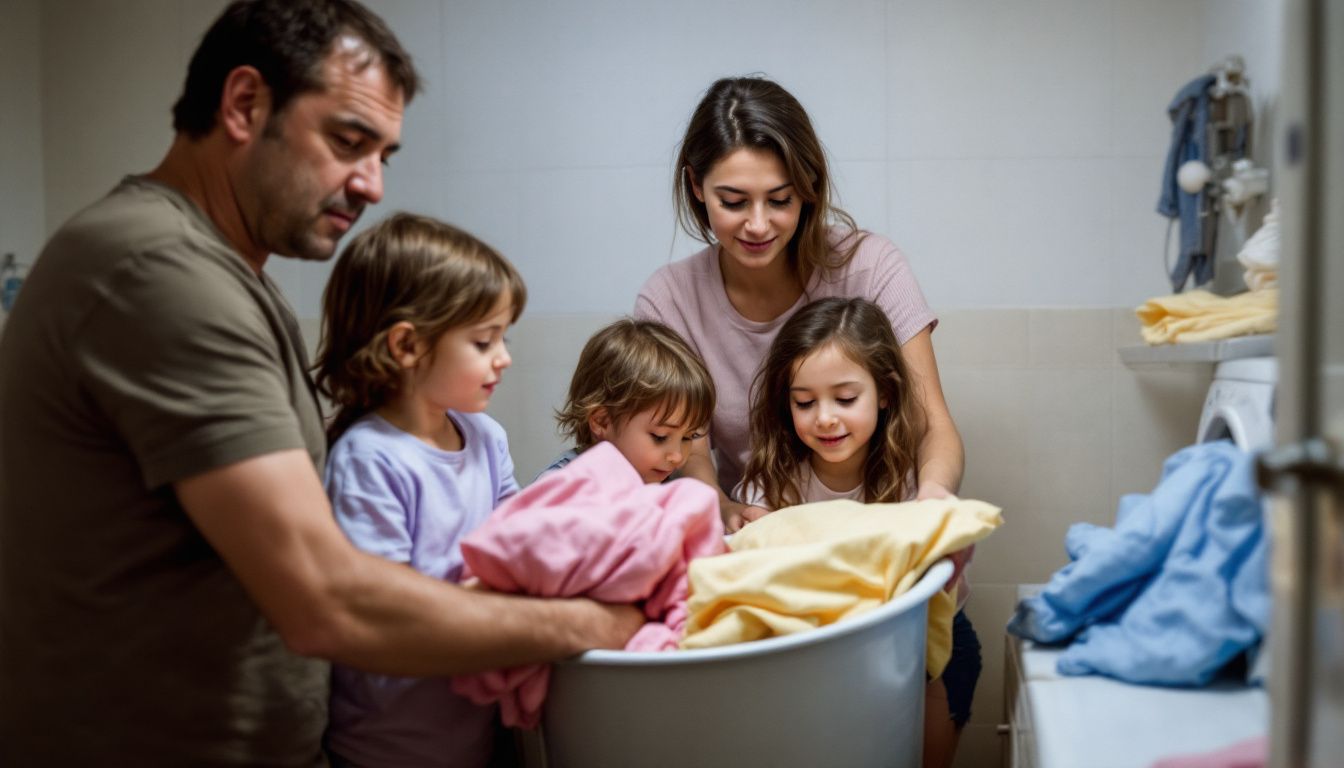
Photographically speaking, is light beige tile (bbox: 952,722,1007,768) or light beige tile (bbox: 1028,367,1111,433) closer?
light beige tile (bbox: 1028,367,1111,433)

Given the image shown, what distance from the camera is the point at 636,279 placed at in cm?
238

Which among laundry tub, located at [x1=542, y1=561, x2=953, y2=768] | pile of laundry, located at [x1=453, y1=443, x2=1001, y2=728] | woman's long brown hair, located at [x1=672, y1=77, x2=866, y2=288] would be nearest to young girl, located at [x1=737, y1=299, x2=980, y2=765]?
woman's long brown hair, located at [x1=672, y1=77, x2=866, y2=288]

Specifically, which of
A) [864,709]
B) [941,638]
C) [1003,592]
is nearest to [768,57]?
[1003,592]

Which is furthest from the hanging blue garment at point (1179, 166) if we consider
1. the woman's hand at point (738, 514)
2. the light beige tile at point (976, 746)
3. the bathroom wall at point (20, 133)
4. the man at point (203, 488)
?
the bathroom wall at point (20, 133)

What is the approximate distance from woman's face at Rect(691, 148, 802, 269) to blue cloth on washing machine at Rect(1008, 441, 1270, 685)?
2.32 feet

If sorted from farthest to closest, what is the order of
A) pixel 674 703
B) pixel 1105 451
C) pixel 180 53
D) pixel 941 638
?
pixel 180 53 < pixel 1105 451 < pixel 941 638 < pixel 674 703

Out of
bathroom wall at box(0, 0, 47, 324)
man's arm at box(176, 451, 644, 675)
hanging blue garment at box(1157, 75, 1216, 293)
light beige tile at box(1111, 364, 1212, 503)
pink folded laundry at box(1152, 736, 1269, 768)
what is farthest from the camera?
bathroom wall at box(0, 0, 47, 324)

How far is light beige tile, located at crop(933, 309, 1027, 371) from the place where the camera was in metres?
2.26

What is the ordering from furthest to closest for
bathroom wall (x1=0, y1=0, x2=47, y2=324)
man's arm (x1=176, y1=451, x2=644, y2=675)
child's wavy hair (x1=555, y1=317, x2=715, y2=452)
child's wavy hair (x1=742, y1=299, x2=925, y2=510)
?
bathroom wall (x1=0, y1=0, x2=47, y2=324), child's wavy hair (x1=742, y1=299, x2=925, y2=510), child's wavy hair (x1=555, y1=317, x2=715, y2=452), man's arm (x1=176, y1=451, x2=644, y2=675)

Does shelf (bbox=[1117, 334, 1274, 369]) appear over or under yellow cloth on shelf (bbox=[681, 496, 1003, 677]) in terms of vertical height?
over

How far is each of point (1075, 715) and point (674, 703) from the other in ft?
1.26

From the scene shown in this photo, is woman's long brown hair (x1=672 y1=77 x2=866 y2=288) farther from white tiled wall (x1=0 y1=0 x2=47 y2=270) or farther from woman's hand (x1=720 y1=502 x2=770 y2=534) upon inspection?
white tiled wall (x1=0 y1=0 x2=47 y2=270)

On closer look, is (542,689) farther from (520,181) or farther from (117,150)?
(117,150)

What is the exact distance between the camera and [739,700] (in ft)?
3.42
